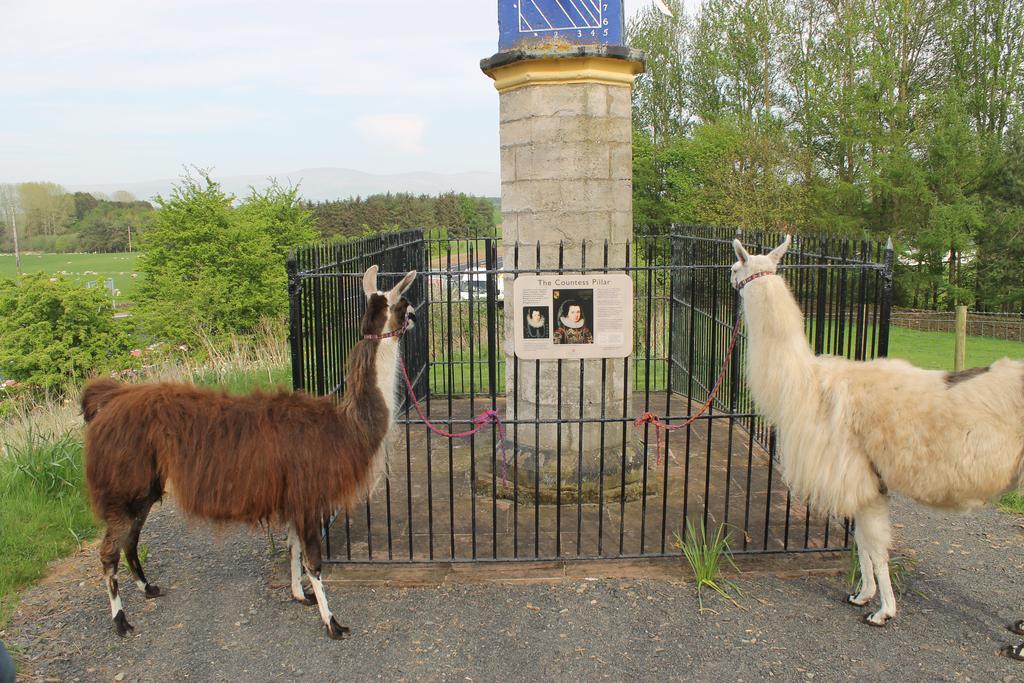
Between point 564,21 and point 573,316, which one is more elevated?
point 564,21

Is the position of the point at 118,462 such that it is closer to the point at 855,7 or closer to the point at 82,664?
the point at 82,664

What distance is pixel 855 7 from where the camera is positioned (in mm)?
29094

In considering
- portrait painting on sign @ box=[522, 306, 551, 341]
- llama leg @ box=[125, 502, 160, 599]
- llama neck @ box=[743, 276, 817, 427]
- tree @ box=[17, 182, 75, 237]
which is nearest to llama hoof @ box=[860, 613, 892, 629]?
llama neck @ box=[743, 276, 817, 427]

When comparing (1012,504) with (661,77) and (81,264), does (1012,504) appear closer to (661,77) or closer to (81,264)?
(661,77)

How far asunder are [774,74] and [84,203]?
233 feet

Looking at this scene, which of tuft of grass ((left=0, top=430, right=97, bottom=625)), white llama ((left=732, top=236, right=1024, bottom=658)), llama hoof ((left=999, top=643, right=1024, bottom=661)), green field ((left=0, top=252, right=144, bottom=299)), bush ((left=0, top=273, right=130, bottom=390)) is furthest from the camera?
green field ((left=0, top=252, right=144, bottom=299))

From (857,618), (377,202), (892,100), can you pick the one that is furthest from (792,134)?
(857,618)

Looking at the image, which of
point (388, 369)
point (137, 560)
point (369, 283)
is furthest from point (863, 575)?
point (137, 560)

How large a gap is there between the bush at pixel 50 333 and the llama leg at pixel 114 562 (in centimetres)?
1186

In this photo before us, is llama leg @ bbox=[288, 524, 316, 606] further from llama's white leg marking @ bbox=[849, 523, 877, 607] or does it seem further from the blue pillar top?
the blue pillar top

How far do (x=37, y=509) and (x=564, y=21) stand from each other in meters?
6.10

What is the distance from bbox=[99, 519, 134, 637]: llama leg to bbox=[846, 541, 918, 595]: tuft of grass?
475cm

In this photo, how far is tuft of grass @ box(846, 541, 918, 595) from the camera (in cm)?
525

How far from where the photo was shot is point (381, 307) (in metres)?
4.61
